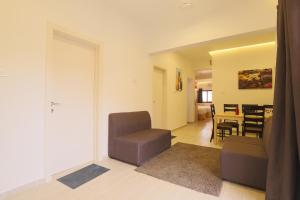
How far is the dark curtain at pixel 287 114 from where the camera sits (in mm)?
1204

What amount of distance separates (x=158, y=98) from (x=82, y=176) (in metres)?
3.21

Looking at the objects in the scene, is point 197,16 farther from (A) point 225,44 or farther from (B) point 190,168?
(B) point 190,168

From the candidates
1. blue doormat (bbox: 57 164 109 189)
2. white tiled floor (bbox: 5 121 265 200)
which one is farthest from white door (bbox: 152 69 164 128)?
white tiled floor (bbox: 5 121 265 200)

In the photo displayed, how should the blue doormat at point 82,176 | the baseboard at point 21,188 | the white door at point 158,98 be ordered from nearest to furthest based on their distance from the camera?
the baseboard at point 21,188
the blue doormat at point 82,176
the white door at point 158,98

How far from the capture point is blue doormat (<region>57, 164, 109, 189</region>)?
2051mm

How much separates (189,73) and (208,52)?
136 centimetres

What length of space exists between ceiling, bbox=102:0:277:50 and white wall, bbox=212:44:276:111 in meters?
3.02

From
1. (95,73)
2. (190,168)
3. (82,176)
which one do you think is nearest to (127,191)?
(82,176)

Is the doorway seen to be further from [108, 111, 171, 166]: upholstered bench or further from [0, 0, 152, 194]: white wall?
[0, 0, 152, 194]: white wall

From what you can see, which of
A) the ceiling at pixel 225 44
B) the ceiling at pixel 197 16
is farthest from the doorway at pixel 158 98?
the ceiling at pixel 197 16

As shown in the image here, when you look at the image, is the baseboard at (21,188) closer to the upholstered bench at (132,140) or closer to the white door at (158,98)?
the upholstered bench at (132,140)

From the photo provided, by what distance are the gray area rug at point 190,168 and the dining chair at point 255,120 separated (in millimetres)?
902

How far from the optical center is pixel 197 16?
3.08 meters

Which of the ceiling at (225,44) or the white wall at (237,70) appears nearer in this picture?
the ceiling at (225,44)
